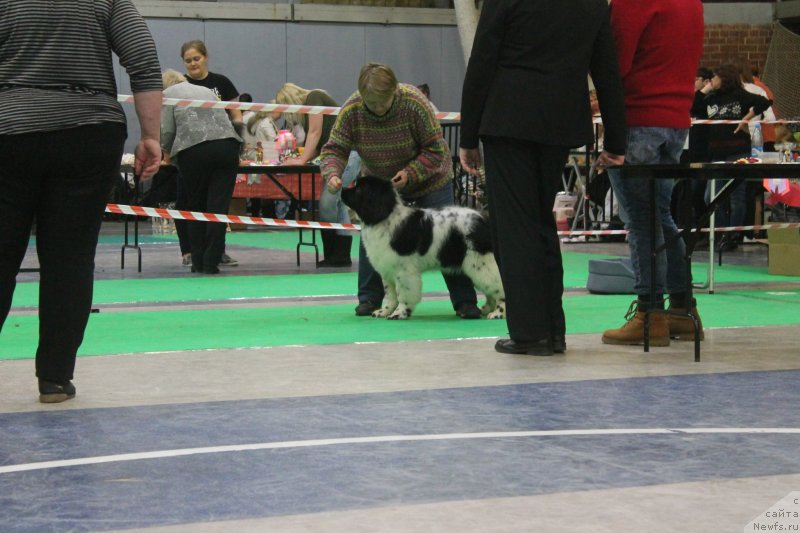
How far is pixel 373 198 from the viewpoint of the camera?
686cm

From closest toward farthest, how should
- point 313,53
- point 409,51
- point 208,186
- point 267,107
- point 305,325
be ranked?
point 305,325 → point 208,186 → point 267,107 → point 313,53 → point 409,51

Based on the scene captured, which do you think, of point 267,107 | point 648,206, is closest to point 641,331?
point 648,206

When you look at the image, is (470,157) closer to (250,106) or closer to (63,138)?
(63,138)

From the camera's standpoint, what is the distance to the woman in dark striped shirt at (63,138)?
411cm

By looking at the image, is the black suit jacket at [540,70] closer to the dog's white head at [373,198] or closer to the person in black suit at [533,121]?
the person in black suit at [533,121]

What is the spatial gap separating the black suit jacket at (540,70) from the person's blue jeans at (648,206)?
346 mm

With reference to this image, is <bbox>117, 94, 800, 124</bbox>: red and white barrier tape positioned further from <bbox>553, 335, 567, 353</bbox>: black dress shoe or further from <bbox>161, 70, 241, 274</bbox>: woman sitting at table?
<bbox>553, 335, 567, 353</bbox>: black dress shoe

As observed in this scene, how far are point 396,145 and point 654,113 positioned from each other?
5.61 feet

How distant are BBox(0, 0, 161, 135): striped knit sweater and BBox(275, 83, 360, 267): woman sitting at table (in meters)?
5.25

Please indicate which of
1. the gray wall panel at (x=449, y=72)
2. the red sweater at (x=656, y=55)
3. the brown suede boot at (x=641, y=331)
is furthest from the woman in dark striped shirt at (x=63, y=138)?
the gray wall panel at (x=449, y=72)

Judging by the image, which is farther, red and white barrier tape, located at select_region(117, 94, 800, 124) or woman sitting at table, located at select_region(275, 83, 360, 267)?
woman sitting at table, located at select_region(275, 83, 360, 267)

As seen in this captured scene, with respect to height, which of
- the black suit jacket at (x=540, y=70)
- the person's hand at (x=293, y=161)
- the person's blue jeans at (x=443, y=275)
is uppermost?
the black suit jacket at (x=540, y=70)

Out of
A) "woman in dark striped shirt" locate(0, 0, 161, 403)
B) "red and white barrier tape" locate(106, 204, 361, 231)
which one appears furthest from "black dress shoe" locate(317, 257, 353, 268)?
"woman in dark striped shirt" locate(0, 0, 161, 403)

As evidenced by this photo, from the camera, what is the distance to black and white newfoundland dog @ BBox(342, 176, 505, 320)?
6883 mm
